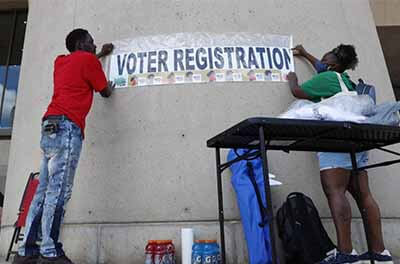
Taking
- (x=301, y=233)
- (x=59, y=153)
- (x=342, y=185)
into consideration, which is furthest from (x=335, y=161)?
(x=59, y=153)

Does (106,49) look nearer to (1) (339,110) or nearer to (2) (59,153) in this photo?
(2) (59,153)

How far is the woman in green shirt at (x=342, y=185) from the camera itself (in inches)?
110

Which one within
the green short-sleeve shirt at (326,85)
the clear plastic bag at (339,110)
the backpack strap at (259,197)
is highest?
the green short-sleeve shirt at (326,85)

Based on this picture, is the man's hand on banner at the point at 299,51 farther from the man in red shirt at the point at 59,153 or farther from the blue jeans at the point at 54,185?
the blue jeans at the point at 54,185

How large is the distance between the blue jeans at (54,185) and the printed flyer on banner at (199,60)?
113 centimetres

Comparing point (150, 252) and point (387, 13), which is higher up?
point (387, 13)

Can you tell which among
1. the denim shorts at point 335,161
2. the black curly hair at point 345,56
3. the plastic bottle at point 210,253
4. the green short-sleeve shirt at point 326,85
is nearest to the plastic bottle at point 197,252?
the plastic bottle at point 210,253

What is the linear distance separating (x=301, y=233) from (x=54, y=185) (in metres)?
1.91

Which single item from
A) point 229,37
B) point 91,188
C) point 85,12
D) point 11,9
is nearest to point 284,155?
point 229,37

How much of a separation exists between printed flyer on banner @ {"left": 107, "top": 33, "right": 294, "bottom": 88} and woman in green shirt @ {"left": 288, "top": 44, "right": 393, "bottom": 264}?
72 centimetres

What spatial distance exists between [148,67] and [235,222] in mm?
1773

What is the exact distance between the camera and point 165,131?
3764 millimetres

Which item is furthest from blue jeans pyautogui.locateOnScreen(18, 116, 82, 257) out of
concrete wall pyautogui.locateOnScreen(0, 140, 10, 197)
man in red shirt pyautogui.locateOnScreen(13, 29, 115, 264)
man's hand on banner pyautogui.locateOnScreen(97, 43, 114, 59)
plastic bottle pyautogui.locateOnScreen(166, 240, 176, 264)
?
concrete wall pyautogui.locateOnScreen(0, 140, 10, 197)

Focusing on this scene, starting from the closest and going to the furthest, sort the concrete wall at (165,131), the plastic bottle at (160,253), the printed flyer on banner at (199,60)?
the plastic bottle at (160,253)
the concrete wall at (165,131)
the printed flyer on banner at (199,60)
